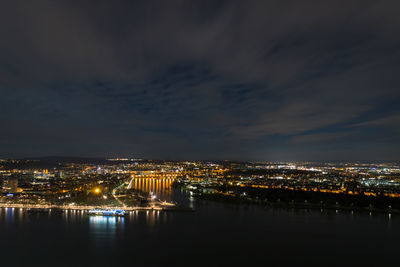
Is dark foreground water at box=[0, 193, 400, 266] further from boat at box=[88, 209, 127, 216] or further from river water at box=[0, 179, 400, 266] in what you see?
boat at box=[88, 209, 127, 216]

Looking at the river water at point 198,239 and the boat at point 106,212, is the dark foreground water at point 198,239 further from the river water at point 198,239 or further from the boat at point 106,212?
the boat at point 106,212

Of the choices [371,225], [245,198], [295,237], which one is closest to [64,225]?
[295,237]

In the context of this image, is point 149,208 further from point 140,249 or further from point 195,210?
point 140,249

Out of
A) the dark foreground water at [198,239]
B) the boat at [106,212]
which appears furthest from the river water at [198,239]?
the boat at [106,212]

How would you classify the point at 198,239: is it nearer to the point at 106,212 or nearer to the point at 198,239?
the point at 198,239

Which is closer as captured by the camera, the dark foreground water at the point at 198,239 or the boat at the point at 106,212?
the dark foreground water at the point at 198,239

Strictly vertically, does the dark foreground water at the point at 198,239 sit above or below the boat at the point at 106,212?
below
